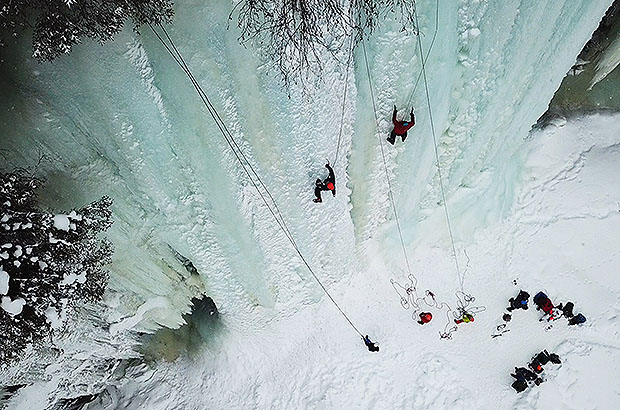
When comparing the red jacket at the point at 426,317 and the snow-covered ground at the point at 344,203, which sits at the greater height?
the snow-covered ground at the point at 344,203

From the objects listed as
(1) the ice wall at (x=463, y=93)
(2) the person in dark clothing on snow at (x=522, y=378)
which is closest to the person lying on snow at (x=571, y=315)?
(2) the person in dark clothing on snow at (x=522, y=378)

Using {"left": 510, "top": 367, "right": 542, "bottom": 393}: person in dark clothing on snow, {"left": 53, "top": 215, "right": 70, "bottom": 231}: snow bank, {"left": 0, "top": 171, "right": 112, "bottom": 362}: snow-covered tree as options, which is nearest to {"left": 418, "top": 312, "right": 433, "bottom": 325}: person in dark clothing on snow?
{"left": 510, "top": 367, "right": 542, "bottom": 393}: person in dark clothing on snow

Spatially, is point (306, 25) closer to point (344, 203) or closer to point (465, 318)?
point (344, 203)

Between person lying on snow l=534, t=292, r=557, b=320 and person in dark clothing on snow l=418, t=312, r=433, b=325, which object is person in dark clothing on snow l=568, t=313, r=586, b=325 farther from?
person in dark clothing on snow l=418, t=312, r=433, b=325

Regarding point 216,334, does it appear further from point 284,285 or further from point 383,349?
point 383,349

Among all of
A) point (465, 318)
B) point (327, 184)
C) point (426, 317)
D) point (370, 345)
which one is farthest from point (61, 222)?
point (465, 318)

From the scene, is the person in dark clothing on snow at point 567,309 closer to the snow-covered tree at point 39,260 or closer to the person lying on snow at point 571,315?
the person lying on snow at point 571,315
